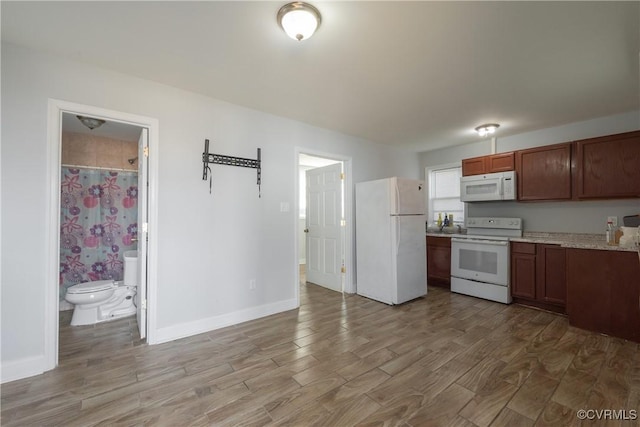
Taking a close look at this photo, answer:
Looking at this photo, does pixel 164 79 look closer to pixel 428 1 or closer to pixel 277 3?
pixel 277 3

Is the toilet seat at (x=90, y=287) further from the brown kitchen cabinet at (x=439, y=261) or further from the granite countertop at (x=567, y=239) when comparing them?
the granite countertop at (x=567, y=239)

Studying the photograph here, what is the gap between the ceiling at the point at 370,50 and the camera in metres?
1.71

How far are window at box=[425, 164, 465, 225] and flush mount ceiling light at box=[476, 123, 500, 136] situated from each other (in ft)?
3.25

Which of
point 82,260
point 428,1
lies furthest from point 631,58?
point 82,260

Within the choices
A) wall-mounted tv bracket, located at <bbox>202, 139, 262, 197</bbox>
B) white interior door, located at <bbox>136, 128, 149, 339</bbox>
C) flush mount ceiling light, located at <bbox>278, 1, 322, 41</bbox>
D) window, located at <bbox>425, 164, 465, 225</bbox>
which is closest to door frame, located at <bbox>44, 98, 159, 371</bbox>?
white interior door, located at <bbox>136, 128, 149, 339</bbox>

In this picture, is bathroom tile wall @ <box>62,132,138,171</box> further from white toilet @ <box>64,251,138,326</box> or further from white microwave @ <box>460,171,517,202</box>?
white microwave @ <box>460,171,517,202</box>

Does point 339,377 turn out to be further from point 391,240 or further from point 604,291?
point 604,291

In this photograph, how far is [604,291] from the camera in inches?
108

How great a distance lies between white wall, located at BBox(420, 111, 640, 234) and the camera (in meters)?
3.39

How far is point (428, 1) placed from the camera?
1.62 m

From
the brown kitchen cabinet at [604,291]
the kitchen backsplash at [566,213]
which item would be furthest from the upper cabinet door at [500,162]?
the brown kitchen cabinet at [604,291]

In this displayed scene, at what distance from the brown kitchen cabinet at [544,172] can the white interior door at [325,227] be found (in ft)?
8.67

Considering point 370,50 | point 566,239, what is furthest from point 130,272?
point 566,239

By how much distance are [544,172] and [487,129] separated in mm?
949
